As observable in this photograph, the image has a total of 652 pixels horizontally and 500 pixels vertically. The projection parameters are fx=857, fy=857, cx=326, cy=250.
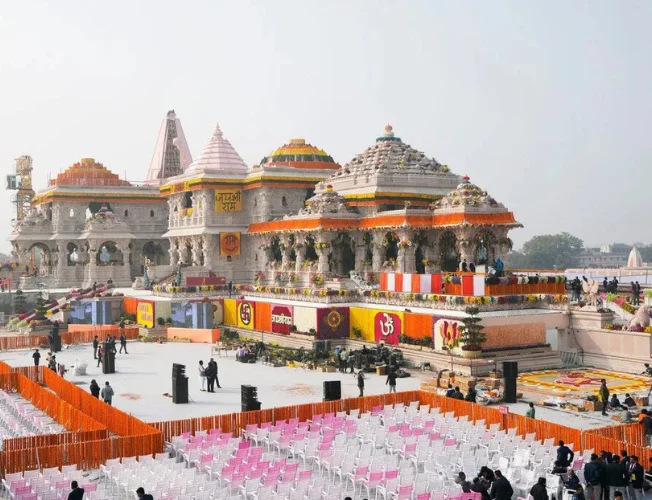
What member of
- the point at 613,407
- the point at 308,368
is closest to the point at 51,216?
the point at 308,368

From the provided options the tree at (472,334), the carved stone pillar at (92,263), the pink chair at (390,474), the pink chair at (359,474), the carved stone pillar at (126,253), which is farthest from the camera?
the carved stone pillar at (126,253)

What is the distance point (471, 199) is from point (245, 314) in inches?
545

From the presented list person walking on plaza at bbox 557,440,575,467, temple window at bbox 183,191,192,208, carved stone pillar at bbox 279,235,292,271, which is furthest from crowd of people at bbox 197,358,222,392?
temple window at bbox 183,191,192,208

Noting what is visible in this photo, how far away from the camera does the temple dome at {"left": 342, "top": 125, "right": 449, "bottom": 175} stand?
56562 millimetres

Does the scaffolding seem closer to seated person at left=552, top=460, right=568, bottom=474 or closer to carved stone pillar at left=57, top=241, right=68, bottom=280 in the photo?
carved stone pillar at left=57, top=241, right=68, bottom=280

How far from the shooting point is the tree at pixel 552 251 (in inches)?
5556

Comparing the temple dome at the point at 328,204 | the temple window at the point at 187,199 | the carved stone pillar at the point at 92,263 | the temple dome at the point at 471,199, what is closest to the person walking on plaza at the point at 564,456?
the temple dome at the point at 471,199

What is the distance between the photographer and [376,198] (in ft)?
175

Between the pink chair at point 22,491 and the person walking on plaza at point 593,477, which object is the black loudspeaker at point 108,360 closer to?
the pink chair at point 22,491

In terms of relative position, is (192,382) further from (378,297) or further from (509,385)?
(378,297)

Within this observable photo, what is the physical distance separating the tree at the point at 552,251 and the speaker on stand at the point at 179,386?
117189mm

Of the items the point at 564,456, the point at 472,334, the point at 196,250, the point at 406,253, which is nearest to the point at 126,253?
the point at 196,250

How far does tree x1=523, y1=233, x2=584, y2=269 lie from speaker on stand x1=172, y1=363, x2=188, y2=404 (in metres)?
117

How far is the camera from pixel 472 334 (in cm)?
3309
